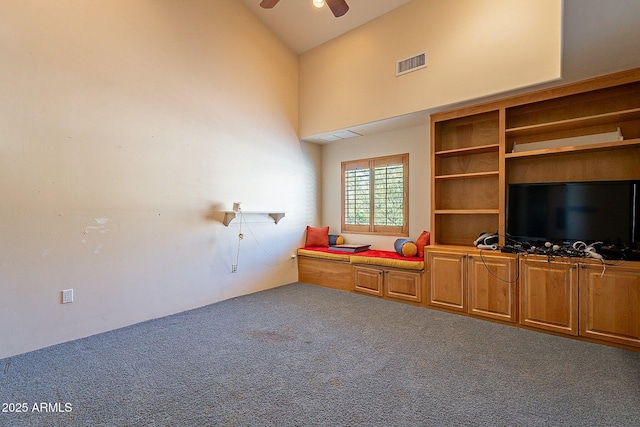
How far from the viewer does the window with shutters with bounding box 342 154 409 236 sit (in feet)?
15.7

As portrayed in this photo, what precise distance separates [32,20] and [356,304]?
176 inches

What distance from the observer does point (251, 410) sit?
1824 mm

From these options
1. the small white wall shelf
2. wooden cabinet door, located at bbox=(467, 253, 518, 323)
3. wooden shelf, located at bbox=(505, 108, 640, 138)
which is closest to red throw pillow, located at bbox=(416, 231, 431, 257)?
wooden cabinet door, located at bbox=(467, 253, 518, 323)

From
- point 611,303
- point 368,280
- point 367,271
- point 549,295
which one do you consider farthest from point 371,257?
point 611,303

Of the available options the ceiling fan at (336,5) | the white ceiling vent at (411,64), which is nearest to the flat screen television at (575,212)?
the white ceiling vent at (411,64)

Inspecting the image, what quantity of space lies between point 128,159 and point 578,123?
190 inches

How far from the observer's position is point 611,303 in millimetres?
2682

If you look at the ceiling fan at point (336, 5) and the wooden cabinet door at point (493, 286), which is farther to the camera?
the wooden cabinet door at point (493, 286)

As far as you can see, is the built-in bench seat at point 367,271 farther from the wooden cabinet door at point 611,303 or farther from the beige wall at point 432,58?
the beige wall at point 432,58

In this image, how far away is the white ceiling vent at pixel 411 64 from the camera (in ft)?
12.3

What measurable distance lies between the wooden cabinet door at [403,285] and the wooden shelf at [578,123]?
2.06 metres

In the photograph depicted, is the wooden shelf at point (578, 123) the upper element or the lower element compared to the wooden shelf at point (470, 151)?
upper

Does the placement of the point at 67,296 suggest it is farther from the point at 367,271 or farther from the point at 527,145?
the point at 527,145

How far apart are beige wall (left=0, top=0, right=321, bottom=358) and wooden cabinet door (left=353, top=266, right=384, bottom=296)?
1364mm
